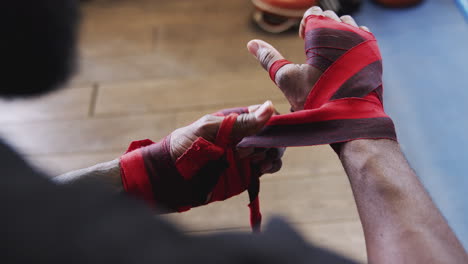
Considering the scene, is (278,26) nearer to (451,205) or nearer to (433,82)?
(433,82)

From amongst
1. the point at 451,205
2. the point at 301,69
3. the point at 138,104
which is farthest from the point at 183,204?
the point at 138,104

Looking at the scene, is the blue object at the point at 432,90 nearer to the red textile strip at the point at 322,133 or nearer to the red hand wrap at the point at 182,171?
the red textile strip at the point at 322,133

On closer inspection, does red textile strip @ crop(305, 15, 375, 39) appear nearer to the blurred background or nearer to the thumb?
the thumb

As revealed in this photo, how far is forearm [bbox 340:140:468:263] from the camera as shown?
53cm

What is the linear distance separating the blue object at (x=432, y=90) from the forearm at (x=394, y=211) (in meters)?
0.40

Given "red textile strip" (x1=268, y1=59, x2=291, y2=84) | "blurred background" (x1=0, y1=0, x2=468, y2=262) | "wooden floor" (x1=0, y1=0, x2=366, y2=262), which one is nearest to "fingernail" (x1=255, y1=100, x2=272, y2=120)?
"red textile strip" (x1=268, y1=59, x2=291, y2=84)

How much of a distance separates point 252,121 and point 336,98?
0.39 feet

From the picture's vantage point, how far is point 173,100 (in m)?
1.39

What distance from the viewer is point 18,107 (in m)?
1.42

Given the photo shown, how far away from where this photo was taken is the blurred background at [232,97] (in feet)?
3.53

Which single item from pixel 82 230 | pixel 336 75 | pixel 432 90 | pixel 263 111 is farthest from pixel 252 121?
pixel 432 90

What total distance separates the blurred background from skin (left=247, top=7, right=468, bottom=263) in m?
0.36

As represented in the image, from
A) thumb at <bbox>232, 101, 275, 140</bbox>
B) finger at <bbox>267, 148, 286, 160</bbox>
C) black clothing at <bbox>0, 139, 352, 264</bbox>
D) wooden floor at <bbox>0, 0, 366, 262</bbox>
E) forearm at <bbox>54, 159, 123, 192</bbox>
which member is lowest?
wooden floor at <bbox>0, 0, 366, 262</bbox>

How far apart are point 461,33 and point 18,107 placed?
1184mm
